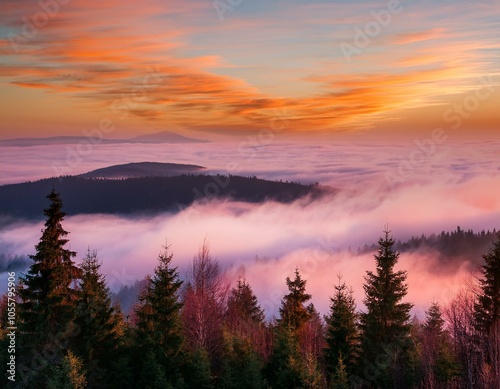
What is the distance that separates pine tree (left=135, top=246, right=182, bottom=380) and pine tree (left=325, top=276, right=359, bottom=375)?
1002 centimetres

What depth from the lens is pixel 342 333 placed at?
4122 centimetres

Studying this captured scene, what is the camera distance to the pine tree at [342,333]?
40719 millimetres

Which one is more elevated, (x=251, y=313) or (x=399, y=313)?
(x=399, y=313)

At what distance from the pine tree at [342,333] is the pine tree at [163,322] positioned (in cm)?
1002

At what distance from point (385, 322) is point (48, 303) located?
21011 millimetres

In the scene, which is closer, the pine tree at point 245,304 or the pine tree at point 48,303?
the pine tree at point 48,303

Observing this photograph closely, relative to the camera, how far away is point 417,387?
37062 millimetres

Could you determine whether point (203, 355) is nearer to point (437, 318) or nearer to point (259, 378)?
point (259, 378)

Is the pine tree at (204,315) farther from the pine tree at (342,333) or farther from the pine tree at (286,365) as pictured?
the pine tree at (342,333)

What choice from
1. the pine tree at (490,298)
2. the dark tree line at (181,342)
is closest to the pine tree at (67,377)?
the dark tree line at (181,342)

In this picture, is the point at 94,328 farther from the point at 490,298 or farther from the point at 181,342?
the point at 490,298

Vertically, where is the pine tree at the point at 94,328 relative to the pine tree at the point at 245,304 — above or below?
above

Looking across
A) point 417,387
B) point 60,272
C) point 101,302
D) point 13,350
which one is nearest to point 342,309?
point 417,387

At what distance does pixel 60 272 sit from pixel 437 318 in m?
48.3
